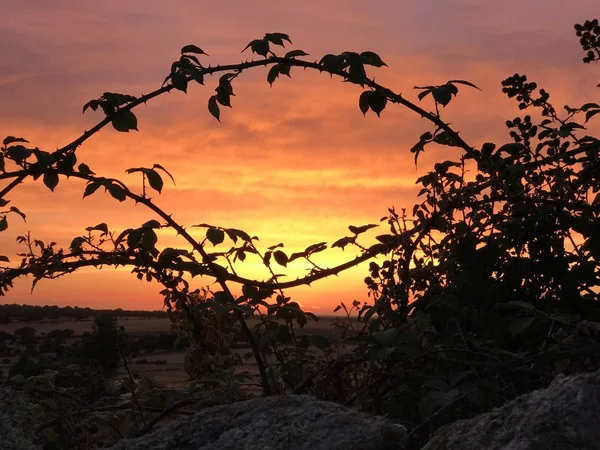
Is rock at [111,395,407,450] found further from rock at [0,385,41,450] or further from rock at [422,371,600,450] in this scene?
rock at [0,385,41,450]

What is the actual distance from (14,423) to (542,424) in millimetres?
2196

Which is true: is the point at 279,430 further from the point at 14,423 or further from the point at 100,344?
the point at 100,344

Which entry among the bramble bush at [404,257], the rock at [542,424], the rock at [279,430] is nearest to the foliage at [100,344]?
the bramble bush at [404,257]

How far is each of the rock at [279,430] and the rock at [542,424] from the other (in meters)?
0.20

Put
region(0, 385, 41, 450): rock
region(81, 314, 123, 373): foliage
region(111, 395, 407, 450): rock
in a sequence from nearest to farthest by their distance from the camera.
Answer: region(111, 395, 407, 450): rock, region(0, 385, 41, 450): rock, region(81, 314, 123, 373): foliage

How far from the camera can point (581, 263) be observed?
4004mm

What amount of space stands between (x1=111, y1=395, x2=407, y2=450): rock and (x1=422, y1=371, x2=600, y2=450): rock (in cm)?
20

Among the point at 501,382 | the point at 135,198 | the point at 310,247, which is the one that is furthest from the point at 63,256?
the point at 501,382

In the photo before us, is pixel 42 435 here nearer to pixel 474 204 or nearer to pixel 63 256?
pixel 63 256

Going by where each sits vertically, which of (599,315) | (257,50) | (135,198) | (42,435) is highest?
(257,50)

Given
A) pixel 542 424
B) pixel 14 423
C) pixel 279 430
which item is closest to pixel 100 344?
pixel 14 423

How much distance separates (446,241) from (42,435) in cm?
249

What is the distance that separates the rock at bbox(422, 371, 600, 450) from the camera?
1674 millimetres

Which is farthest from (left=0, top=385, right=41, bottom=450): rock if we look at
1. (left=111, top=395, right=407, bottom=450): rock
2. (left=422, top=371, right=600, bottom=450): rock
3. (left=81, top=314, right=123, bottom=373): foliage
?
(left=81, top=314, right=123, bottom=373): foliage
